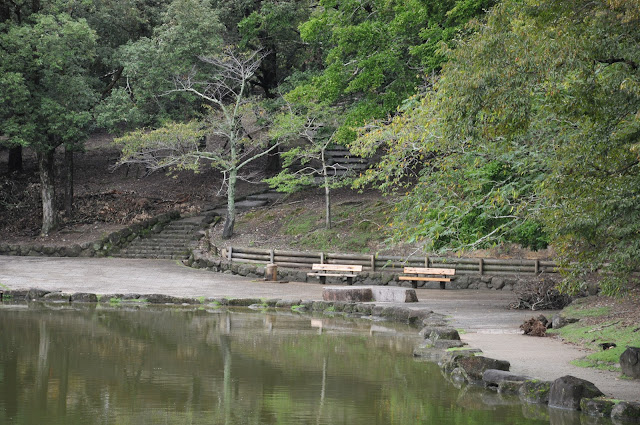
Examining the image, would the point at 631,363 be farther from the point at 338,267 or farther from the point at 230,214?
the point at 230,214

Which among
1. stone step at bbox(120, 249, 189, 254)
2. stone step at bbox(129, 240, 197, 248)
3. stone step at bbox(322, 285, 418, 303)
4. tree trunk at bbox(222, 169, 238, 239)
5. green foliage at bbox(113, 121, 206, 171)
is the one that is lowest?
stone step at bbox(322, 285, 418, 303)

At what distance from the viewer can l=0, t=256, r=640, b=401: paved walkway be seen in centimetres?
1148

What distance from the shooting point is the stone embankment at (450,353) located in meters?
9.35

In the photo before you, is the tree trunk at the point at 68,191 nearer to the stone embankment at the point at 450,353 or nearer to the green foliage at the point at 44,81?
the green foliage at the point at 44,81

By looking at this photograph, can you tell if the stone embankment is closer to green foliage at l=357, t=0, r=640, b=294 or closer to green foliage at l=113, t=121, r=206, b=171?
green foliage at l=357, t=0, r=640, b=294

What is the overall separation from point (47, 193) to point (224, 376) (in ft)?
76.6

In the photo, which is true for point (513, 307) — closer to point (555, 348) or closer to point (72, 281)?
point (555, 348)

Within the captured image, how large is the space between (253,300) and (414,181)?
49.2ft

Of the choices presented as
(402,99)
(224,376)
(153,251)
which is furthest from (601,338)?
(153,251)

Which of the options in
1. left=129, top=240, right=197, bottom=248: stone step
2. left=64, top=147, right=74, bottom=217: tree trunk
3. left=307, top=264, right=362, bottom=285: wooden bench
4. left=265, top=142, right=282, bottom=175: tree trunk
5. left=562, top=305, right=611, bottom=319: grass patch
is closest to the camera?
left=562, top=305, right=611, bottom=319: grass patch

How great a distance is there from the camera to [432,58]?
22.9 metres

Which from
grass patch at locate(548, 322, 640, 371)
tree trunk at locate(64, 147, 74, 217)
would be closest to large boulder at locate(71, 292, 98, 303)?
grass patch at locate(548, 322, 640, 371)

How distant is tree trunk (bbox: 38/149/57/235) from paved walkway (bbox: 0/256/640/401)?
324cm

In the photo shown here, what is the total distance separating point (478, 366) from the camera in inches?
437
